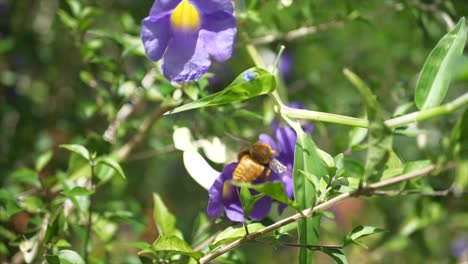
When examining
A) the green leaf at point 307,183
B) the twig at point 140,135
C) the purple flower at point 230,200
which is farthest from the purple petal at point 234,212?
the twig at point 140,135

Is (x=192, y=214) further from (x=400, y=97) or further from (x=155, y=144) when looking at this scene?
(x=400, y=97)

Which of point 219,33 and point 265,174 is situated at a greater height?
point 219,33

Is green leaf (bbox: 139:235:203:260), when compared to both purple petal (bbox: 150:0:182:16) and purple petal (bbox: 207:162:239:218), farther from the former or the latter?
purple petal (bbox: 150:0:182:16)

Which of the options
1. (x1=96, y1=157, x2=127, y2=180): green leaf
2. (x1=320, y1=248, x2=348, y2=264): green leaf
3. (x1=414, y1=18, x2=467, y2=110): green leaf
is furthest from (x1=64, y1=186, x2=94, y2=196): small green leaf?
(x1=414, y1=18, x2=467, y2=110): green leaf

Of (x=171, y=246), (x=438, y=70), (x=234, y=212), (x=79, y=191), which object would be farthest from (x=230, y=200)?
(x=438, y=70)

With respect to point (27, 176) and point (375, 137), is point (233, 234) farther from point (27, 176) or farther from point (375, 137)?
point (27, 176)
